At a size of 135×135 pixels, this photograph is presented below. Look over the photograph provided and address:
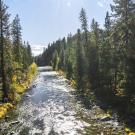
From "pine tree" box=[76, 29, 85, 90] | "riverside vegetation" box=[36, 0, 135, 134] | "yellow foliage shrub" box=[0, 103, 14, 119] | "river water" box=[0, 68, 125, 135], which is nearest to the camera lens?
"river water" box=[0, 68, 125, 135]

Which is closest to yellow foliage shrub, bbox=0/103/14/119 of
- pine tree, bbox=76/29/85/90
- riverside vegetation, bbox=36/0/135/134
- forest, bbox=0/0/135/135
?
forest, bbox=0/0/135/135

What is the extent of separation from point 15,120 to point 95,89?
22731 millimetres

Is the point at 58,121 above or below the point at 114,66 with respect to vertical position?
below

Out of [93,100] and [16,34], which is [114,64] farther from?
[16,34]

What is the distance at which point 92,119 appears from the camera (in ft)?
111

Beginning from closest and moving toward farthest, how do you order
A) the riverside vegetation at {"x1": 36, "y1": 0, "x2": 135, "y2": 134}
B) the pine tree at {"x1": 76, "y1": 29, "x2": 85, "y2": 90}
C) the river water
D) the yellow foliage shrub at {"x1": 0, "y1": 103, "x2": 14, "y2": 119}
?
the river water < the riverside vegetation at {"x1": 36, "y1": 0, "x2": 135, "y2": 134} < the yellow foliage shrub at {"x1": 0, "y1": 103, "x2": 14, "y2": 119} < the pine tree at {"x1": 76, "y1": 29, "x2": 85, "y2": 90}

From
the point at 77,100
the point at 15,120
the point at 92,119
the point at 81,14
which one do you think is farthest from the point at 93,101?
the point at 81,14

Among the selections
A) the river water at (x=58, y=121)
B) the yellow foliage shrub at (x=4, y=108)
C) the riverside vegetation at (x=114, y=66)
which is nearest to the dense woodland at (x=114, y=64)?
the riverside vegetation at (x=114, y=66)

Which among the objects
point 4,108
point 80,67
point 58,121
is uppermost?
point 80,67

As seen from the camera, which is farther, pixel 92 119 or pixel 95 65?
pixel 95 65

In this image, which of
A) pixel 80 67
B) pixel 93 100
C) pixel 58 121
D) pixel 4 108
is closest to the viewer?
pixel 58 121

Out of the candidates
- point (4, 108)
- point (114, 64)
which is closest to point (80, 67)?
point (114, 64)

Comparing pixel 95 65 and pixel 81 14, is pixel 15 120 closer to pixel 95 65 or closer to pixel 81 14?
pixel 95 65

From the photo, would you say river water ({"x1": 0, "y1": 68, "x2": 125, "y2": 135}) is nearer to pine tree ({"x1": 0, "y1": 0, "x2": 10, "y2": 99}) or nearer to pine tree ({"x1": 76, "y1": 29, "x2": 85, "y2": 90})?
pine tree ({"x1": 0, "y1": 0, "x2": 10, "y2": 99})
